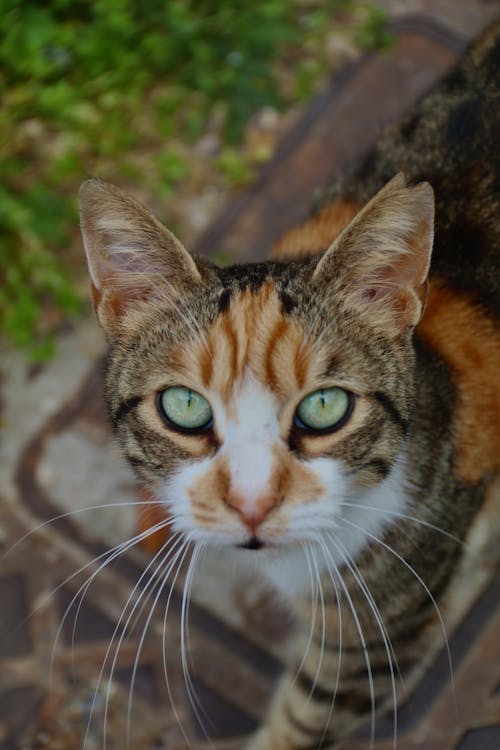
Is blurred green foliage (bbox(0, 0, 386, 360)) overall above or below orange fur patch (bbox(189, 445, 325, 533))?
above

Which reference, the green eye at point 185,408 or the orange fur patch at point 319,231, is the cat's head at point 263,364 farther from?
the orange fur patch at point 319,231

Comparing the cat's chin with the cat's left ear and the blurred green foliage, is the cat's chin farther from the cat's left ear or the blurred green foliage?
the blurred green foliage

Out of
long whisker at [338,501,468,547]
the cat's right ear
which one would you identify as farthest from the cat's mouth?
the cat's right ear

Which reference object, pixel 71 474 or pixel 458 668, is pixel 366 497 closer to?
pixel 458 668

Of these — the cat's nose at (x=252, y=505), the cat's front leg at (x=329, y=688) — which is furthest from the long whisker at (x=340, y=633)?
the cat's nose at (x=252, y=505)

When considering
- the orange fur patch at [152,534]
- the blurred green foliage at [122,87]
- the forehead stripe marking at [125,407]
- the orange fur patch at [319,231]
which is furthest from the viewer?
the blurred green foliage at [122,87]

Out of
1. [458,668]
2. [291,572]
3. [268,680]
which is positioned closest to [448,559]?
[291,572]

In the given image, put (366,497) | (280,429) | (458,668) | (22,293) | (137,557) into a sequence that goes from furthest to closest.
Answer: (22,293) → (137,557) → (458,668) → (366,497) → (280,429)
